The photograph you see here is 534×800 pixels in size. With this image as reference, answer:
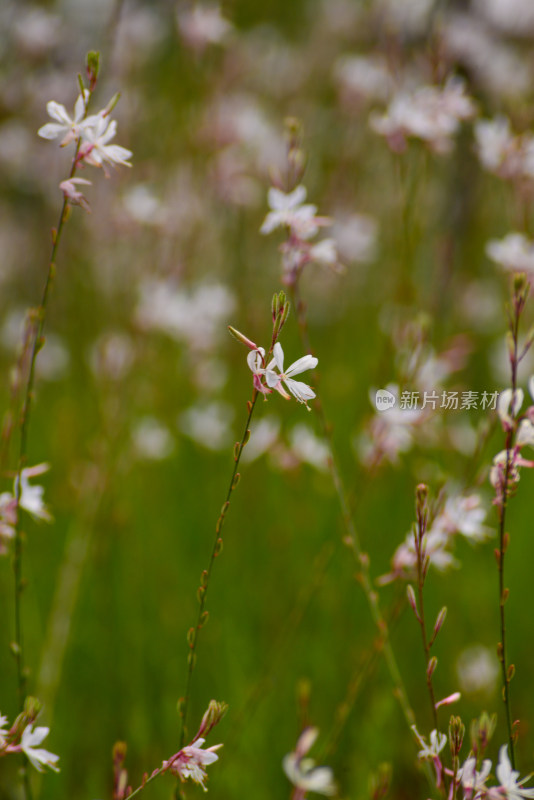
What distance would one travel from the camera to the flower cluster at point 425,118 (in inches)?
64.4

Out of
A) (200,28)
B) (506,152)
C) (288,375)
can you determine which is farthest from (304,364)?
(200,28)

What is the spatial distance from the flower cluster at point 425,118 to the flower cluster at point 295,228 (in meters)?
0.48

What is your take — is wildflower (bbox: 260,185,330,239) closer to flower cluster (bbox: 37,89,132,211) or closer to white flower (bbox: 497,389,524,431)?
flower cluster (bbox: 37,89,132,211)

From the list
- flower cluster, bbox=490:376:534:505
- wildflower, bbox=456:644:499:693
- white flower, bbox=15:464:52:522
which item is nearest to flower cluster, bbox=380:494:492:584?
flower cluster, bbox=490:376:534:505

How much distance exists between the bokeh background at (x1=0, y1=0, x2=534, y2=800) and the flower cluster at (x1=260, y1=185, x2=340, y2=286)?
281mm

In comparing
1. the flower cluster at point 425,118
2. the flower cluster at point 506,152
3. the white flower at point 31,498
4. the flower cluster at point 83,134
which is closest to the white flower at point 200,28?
the flower cluster at point 425,118

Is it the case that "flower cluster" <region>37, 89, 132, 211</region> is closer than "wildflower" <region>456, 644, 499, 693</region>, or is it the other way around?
"flower cluster" <region>37, 89, 132, 211</region>

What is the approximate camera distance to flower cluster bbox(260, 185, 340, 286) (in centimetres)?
126

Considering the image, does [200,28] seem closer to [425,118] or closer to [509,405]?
[425,118]

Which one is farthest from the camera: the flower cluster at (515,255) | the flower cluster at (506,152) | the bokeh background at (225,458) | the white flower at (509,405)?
the bokeh background at (225,458)

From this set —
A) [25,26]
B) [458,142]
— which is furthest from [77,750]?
[458,142]

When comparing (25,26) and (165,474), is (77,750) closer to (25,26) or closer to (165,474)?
(165,474)

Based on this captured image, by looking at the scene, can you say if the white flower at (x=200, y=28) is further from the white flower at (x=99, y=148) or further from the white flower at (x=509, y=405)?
the white flower at (x=509, y=405)

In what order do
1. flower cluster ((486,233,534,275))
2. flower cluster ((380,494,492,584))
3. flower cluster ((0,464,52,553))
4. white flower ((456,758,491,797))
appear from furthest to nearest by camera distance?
1. flower cluster ((486,233,534,275))
2. flower cluster ((380,494,492,584))
3. flower cluster ((0,464,52,553))
4. white flower ((456,758,491,797))
